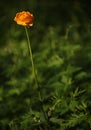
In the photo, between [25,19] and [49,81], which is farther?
[49,81]

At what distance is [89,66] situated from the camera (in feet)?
10.9

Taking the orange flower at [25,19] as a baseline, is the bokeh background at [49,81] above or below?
below

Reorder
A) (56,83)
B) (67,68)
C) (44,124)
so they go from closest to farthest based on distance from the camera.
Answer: (44,124) < (56,83) < (67,68)

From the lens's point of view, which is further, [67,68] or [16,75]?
[16,75]

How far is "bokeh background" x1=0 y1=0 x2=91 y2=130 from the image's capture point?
101 inches

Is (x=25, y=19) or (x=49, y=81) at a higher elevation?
(x=25, y=19)

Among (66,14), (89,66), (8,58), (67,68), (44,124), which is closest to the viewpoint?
(44,124)

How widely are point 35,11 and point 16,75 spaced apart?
85.1 inches

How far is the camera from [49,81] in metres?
3.03

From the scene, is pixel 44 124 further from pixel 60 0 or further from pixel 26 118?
pixel 60 0

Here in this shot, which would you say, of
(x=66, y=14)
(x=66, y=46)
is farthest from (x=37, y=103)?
(x=66, y=14)

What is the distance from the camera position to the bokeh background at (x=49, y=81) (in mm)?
2568

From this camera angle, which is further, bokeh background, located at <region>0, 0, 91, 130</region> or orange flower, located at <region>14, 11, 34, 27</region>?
bokeh background, located at <region>0, 0, 91, 130</region>

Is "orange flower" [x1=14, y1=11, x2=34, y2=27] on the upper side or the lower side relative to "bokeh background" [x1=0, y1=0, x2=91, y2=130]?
upper
